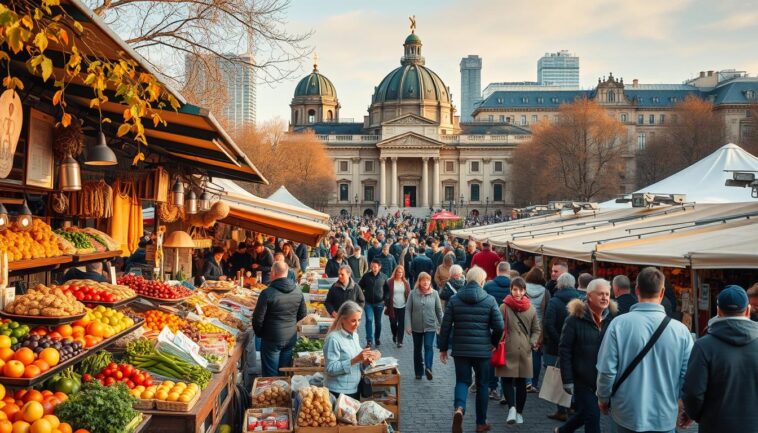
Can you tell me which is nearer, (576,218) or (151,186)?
(151,186)

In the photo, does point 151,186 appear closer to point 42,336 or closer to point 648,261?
point 42,336

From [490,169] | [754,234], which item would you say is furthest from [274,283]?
[490,169]

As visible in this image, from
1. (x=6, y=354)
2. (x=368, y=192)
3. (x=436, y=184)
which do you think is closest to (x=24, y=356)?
(x=6, y=354)

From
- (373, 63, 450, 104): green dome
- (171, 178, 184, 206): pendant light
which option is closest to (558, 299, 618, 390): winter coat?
(171, 178, 184, 206): pendant light

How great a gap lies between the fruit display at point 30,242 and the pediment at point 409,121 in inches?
3448

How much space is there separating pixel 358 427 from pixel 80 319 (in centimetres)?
234

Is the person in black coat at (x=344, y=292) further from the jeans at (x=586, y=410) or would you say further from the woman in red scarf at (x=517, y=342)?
the jeans at (x=586, y=410)

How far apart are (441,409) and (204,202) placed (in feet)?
17.1

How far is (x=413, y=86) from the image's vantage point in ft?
328

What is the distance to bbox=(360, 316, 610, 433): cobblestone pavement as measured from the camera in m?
8.02

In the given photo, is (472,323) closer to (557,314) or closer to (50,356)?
(557,314)

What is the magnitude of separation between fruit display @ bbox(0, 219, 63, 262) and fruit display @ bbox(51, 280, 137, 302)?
13.8 inches

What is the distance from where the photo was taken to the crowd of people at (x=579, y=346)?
183 inches

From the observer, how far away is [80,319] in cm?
554
